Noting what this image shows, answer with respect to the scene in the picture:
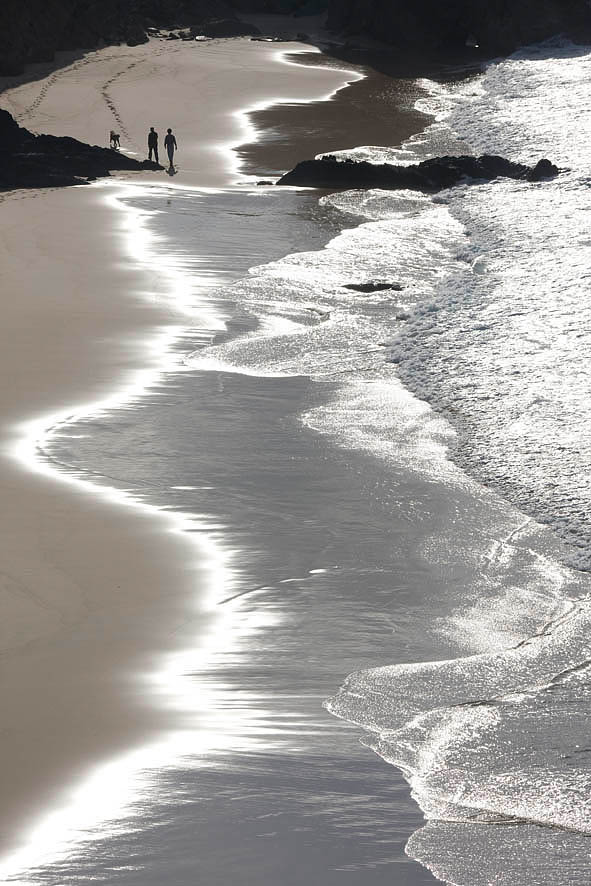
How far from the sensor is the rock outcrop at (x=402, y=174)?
2228cm

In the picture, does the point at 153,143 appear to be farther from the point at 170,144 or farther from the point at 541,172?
the point at 541,172

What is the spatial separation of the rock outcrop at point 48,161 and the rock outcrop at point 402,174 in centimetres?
349

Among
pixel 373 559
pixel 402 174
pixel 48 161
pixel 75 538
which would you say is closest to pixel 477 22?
pixel 402 174

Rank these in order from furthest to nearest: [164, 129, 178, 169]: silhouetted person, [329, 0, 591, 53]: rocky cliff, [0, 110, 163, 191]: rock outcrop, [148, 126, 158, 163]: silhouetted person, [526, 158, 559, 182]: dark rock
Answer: [329, 0, 591, 53]: rocky cliff → [148, 126, 158, 163]: silhouetted person → [164, 129, 178, 169]: silhouetted person → [526, 158, 559, 182]: dark rock → [0, 110, 163, 191]: rock outcrop

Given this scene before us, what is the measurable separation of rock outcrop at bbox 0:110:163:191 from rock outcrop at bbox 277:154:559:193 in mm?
3495

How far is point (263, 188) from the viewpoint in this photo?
21.8m

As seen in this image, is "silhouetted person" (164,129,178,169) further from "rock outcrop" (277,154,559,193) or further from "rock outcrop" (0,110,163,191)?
"rock outcrop" (277,154,559,193)

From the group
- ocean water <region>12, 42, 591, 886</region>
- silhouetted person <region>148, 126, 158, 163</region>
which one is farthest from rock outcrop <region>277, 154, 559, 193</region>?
ocean water <region>12, 42, 591, 886</region>

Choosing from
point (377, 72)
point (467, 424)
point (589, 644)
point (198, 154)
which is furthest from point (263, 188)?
point (377, 72)

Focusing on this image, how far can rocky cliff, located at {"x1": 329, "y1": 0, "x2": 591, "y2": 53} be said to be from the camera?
154 feet

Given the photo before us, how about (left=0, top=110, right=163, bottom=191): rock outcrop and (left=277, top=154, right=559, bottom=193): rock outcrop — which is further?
(left=277, top=154, right=559, bottom=193): rock outcrop

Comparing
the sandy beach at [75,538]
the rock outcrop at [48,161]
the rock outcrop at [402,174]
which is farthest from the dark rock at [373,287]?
the rock outcrop at [48,161]

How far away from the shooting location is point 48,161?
22047 millimetres

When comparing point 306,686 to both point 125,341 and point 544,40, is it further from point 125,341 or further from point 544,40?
point 544,40
